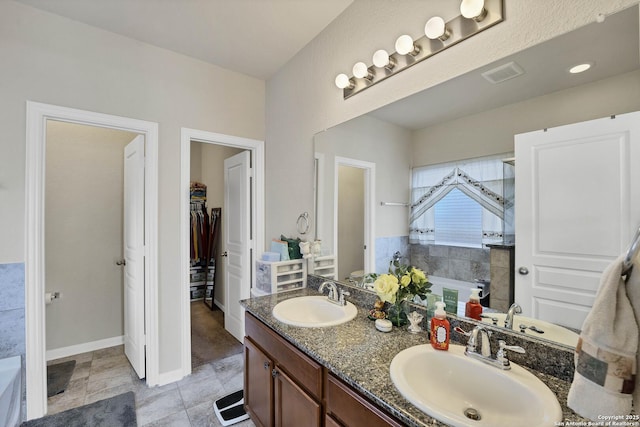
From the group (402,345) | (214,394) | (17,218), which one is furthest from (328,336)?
(17,218)

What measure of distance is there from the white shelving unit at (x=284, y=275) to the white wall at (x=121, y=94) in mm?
799

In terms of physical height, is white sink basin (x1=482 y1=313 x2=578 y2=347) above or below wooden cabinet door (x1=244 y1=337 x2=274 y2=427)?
above

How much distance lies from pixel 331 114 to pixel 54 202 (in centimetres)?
282

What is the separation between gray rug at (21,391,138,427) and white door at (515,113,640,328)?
249cm

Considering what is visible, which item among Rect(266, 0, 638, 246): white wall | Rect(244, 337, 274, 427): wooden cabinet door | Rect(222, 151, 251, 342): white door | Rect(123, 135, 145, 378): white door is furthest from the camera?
Rect(222, 151, 251, 342): white door

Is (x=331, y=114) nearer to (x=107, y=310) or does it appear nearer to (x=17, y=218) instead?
(x=17, y=218)

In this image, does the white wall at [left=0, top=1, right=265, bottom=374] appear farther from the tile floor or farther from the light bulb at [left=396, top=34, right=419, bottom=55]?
the light bulb at [left=396, top=34, right=419, bottom=55]

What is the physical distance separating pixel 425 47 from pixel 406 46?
3.7 inches

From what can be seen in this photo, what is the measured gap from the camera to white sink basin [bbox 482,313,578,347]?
98 centimetres

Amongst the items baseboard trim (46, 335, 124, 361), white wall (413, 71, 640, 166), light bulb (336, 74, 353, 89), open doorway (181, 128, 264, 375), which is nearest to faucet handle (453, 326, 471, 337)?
white wall (413, 71, 640, 166)

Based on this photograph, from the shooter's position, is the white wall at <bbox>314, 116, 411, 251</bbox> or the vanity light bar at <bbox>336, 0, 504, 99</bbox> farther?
the white wall at <bbox>314, 116, 411, 251</bbox>

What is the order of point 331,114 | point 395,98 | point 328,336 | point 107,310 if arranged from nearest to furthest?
point 328,336 < point 395,98 < point 331,114 < point 107,310

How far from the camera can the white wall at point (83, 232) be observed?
274 centimetres

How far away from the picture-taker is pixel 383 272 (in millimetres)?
1655
